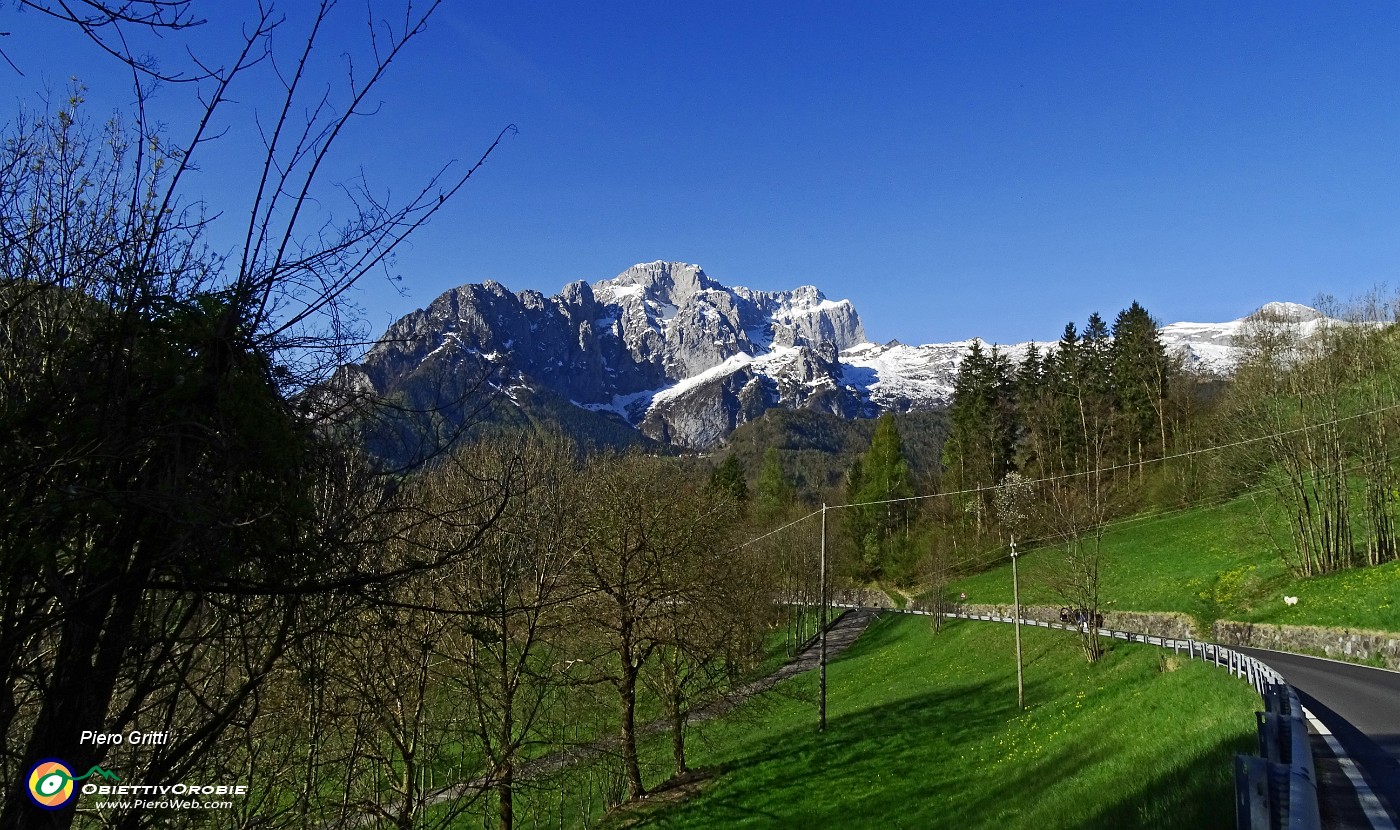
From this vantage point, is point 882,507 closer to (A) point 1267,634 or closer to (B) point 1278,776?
(A) point 1267,634

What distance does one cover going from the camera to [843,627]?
53.8 metres

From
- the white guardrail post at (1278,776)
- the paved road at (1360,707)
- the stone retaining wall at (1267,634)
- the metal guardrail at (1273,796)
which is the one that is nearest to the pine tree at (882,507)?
the stone retaining wall at (1267,634)

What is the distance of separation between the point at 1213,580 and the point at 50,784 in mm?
40034

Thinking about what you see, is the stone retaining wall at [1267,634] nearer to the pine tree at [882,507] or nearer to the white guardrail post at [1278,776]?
the white guardrail post at [1278,776]

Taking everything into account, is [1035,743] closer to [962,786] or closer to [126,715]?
[962,786]

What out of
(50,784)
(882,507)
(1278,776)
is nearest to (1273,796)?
(1278,776)

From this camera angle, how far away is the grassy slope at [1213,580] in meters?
24.1

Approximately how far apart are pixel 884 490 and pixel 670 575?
157 feet

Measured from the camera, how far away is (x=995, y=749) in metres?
19.5

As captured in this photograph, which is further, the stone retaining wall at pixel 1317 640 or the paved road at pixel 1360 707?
the stone retaining wall at pixel 1317 640

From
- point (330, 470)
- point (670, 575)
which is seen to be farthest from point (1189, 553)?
point (330, 470)

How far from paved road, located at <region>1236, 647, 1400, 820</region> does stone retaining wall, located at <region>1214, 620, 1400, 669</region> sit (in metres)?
0.60

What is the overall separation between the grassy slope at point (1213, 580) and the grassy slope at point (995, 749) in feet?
17.7

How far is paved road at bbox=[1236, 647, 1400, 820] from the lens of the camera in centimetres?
1000
